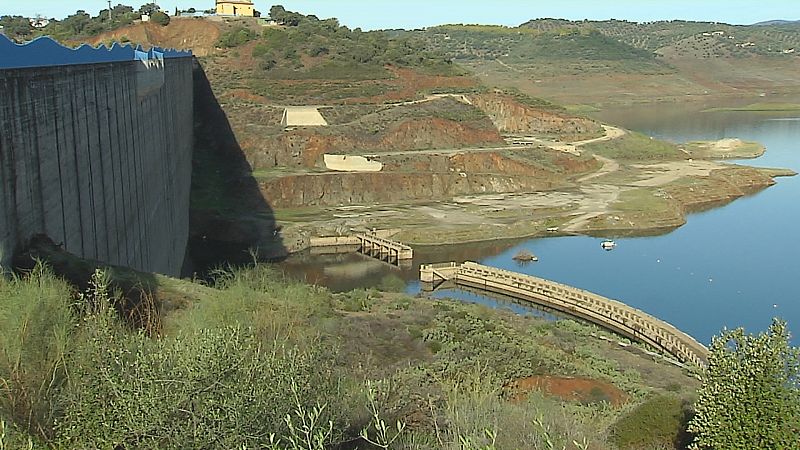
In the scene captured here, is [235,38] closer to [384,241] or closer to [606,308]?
[384,241]

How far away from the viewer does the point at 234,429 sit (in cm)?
697

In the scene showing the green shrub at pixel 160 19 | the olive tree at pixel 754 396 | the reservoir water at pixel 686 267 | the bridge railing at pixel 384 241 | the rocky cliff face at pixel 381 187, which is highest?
the green shrub at pixel 160 19

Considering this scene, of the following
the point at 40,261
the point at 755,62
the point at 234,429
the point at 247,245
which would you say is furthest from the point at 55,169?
the point at 755,62

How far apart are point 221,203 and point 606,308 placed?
29735 millimetres

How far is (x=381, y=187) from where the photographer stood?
208 feet

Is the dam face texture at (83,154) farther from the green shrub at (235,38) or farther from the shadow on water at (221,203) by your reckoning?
the green shrub at (235,38)

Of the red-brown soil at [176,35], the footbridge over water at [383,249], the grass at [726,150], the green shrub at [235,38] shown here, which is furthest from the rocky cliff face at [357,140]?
the grass at [726,150]

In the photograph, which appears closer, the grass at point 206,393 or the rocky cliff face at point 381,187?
the grass at point 206,393

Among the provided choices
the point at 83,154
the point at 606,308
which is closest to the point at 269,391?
the point at 83,154

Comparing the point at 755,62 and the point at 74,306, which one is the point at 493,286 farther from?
the point at 755,62

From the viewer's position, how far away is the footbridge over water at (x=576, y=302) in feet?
109

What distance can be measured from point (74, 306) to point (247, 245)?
39.0 metres

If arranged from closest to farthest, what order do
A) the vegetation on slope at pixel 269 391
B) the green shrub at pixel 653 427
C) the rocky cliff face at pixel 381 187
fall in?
the vegetation on slope at pixel 269 391, the green shrub at pixel 653 427, the rocky cliff face at pixel 381 187

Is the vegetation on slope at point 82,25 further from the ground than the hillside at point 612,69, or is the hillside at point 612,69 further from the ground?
the vegetation on slope at point 82,25
